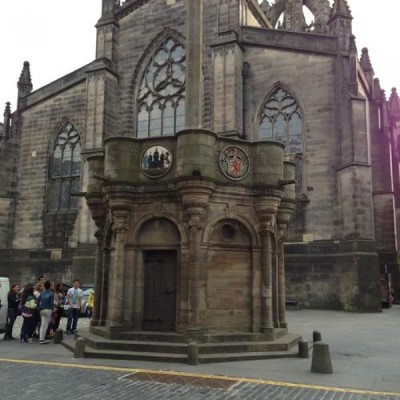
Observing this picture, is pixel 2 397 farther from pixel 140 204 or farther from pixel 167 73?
pixel 167 73

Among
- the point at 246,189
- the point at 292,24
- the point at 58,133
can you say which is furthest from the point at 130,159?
the point at 292,24

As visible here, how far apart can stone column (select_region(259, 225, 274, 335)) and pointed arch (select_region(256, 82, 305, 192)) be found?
42.6 feet

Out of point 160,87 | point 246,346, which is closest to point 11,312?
point 246,346

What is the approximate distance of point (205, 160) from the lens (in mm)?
10203

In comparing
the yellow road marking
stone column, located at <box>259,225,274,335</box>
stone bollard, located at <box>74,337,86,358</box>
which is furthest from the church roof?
the yellow road marking

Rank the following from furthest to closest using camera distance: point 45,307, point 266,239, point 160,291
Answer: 1. point 45,307
2. point 266,239
3. point 160,291

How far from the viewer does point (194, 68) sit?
1158cm

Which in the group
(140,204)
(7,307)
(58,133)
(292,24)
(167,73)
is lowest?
(7,307)

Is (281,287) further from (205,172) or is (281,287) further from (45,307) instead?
(45,307)

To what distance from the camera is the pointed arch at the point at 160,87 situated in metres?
27.1

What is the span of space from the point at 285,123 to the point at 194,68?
1331 centimetres

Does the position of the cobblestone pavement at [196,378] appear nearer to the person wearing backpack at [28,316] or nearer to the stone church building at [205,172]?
the stone church building at [205,172]

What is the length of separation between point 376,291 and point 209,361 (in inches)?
546

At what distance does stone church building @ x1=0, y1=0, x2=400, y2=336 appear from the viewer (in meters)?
10.4
